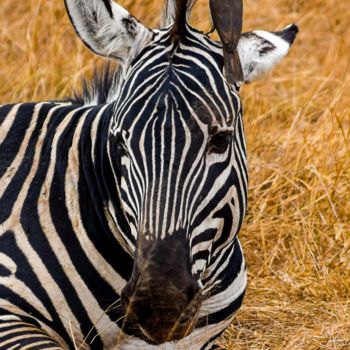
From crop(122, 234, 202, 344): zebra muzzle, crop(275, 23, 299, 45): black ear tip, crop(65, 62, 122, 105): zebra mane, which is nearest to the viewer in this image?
crop(122, 234, 202, 344): zebra muzzle

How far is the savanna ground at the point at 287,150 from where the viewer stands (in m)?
5.38

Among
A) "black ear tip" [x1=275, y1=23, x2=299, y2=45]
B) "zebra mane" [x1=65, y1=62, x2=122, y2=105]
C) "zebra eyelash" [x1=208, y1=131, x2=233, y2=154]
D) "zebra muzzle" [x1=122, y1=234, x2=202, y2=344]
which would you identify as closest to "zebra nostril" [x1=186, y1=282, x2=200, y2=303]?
"zebra muzzle" [x1=122, y1=234, x2=202, y2=344]

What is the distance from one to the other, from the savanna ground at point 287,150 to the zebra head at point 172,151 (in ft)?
2.94

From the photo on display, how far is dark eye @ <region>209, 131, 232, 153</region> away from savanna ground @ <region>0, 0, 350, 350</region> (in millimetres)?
1277

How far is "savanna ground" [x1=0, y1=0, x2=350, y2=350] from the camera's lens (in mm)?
5379

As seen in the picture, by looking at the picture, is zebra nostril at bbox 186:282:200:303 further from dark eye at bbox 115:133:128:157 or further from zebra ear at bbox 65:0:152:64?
zebra ear at bbox 65:0:152:64

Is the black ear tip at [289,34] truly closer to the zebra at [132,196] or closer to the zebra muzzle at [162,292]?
the zebra at [132,196]

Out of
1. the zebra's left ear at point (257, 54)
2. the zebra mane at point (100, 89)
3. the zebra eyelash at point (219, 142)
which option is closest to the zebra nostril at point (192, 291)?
the zebra eyelash at point (219, 142)

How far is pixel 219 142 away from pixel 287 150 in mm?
2907

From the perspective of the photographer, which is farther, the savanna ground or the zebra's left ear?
the savanna ground

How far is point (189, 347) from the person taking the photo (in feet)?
14.3

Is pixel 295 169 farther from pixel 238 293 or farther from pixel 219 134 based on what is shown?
pixel 219 134

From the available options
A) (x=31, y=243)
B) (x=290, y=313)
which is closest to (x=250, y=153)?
(x=290, y=313)

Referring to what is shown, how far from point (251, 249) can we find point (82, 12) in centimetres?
238
